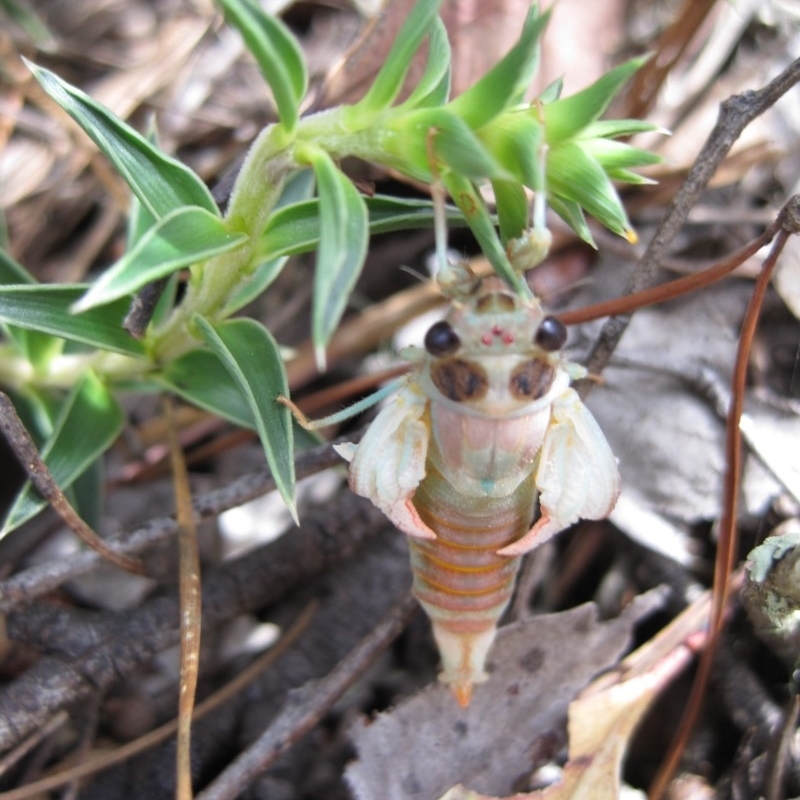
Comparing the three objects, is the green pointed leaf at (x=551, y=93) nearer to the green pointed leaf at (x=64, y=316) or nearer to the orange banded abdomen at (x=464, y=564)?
the orange banded abdomen at (x=464, y=564)

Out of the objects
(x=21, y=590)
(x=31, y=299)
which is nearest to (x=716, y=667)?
(x=21, y=590)

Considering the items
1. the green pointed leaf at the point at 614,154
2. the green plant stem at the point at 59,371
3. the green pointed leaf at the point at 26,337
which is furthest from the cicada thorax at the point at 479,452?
the green pointed leaf at the point at 26,337

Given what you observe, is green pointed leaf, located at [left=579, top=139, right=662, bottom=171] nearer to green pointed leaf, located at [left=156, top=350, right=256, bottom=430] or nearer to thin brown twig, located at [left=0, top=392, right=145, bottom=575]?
green pointed leaf, located at [left=156, top=350, right=256, bottom=430]

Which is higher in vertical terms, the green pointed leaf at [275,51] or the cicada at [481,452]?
the green pointed leaf at [275,51]

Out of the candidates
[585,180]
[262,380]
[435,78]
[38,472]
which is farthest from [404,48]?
[38,472]

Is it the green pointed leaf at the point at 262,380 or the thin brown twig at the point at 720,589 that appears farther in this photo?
the thin brown twig at the point at 720,589
